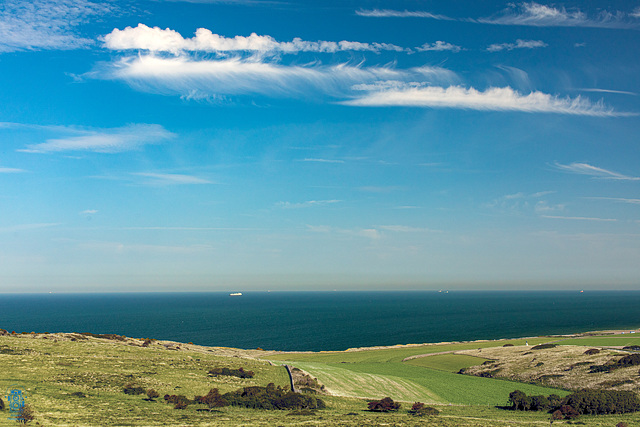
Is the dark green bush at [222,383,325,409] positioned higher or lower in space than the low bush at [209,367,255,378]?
higher

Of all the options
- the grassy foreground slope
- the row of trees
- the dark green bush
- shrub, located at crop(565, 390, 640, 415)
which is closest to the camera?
the grassy foreground slope

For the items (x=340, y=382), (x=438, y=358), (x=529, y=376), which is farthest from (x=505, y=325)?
(x=340, y=382)

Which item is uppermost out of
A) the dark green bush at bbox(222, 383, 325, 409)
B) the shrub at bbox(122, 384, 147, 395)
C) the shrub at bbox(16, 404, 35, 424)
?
the shrub at bbox(16, 404, 35, 424)

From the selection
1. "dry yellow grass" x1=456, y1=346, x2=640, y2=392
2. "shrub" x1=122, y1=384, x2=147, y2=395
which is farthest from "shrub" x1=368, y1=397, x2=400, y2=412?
"dry yellow grass" x1=456, y1=346, x2=640, y2=392

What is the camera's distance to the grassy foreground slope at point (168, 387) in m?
29.2

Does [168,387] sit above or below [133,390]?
below

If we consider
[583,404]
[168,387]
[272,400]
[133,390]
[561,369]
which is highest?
[133,390]

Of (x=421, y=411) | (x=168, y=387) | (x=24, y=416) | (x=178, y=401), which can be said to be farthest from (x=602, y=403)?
(x=24, y=416)

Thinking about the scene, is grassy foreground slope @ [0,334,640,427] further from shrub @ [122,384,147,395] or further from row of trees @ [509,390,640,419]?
row of trees @ [509,390,640,419]

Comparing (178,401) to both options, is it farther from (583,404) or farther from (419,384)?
(583,404)

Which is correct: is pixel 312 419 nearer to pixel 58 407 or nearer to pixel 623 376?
pixel 58 407

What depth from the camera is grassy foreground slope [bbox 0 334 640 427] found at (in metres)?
29.2

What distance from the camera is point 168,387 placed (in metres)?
40.3

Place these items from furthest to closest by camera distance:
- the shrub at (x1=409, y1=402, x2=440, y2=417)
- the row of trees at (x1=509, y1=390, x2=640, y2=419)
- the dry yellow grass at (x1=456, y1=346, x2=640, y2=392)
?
the dry yellow grass at (x1=456, y1=346, x2=640, y2=392)
the row of trees at (x1=509, y1=390, x2=640, y2=419)
the shrub at (x1=409, y1=402, x2=440, y2=417)
